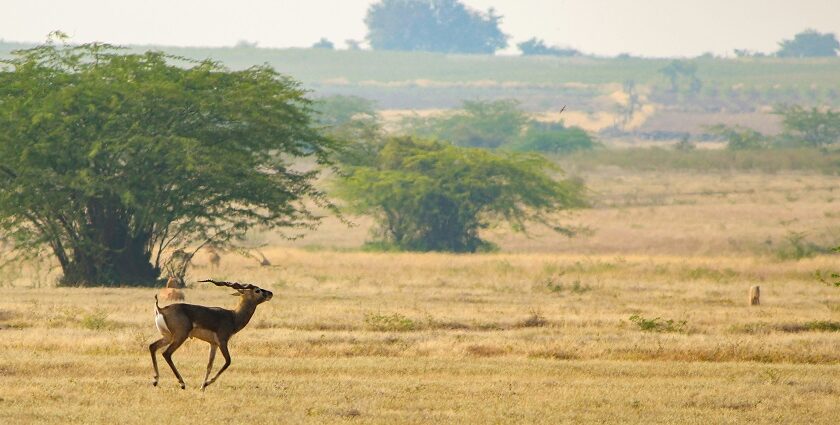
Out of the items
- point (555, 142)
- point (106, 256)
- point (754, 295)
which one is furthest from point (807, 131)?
point (106, 256)

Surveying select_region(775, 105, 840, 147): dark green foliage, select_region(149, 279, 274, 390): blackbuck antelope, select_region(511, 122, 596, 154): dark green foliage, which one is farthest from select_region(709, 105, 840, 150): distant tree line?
select_region(149, 279, 274, 390): blackbuck antelope

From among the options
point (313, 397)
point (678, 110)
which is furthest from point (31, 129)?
point (678, 110)

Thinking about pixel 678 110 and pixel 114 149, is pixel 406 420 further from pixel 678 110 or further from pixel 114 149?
pixel 678 110

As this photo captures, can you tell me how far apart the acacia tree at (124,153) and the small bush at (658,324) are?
12065mm

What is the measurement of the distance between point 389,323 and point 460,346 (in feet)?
11.6

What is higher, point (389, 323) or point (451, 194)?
point (389, 323)

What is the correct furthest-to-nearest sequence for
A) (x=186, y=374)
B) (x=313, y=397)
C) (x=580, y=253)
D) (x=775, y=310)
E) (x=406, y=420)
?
(x=580, y=253), (x=775, y=310), (x=186, y=374), (x=313, y=397), (x=406, y=420)

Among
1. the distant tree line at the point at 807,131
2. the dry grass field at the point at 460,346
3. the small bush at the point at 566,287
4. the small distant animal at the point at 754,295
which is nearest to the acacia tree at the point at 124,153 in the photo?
the dry grass field at the point at 460,346

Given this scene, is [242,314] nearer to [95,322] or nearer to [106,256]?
[95,322]

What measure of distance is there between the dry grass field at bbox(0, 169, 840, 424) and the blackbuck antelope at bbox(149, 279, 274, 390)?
1.56ft

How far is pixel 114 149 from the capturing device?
35.5m

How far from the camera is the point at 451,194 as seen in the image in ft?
181

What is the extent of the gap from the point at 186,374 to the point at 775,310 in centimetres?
1539

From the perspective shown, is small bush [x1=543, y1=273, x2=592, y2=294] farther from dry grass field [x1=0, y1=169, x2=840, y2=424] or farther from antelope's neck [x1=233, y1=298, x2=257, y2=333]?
antelope's neck [x1=233, y1=298, x2=257, y2=333]
